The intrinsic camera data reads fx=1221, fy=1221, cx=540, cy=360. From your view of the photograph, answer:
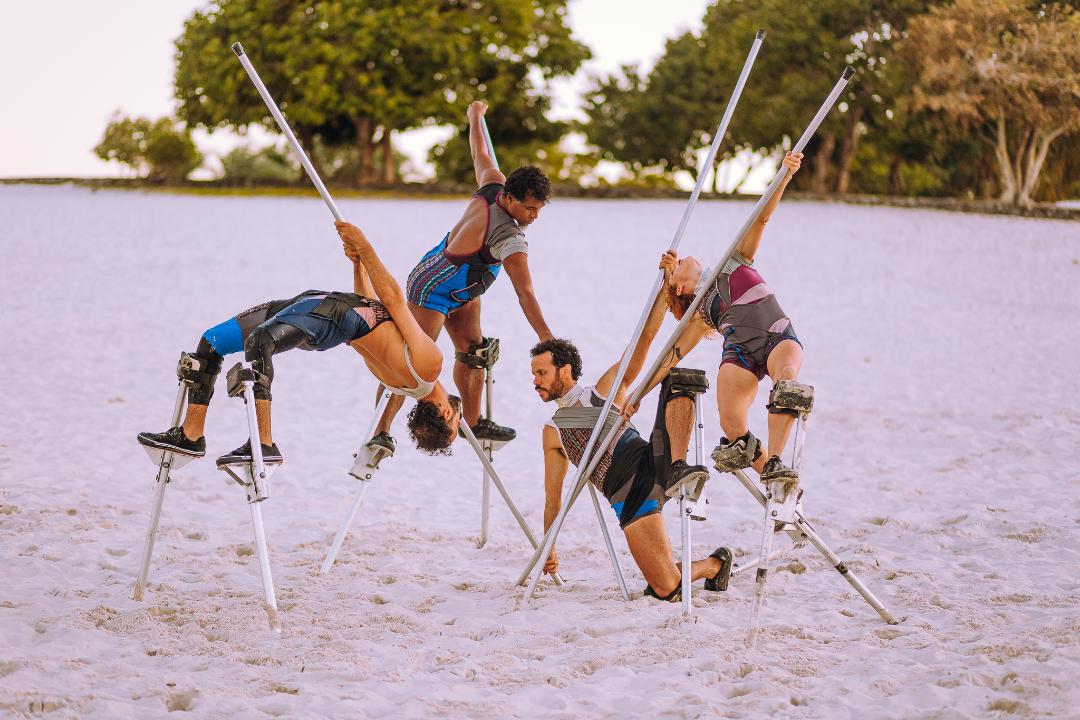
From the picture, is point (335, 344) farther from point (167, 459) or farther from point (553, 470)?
point (553, 470)

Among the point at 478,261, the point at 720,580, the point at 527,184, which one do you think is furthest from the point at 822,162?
the point at 720,580

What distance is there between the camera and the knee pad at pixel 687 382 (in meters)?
4.67

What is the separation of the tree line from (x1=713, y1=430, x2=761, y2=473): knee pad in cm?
1941

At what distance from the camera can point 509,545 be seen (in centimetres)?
623

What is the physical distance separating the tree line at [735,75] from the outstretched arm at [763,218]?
1905cm

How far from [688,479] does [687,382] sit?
385 millimetres

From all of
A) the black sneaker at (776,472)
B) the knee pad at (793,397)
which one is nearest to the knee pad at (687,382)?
the knee pad at (793,397)

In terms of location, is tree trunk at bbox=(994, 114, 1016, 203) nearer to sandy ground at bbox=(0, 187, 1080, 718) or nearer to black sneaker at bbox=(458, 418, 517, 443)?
sandy ground at bbox=(0, 187, 1080, 718)

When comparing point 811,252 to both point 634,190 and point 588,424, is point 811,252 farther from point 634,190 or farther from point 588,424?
point 588,424

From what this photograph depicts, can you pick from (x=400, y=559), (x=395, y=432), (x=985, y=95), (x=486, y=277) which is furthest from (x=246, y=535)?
(x=985, y=95)

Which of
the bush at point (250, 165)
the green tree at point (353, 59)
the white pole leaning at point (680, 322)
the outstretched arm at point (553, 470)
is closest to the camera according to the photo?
the white pole leaning at point (680, 322)

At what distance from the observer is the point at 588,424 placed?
500 cm

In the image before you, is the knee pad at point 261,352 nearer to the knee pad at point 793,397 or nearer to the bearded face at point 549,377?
the bearded face at point 549,377

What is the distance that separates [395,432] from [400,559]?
3880 mm
